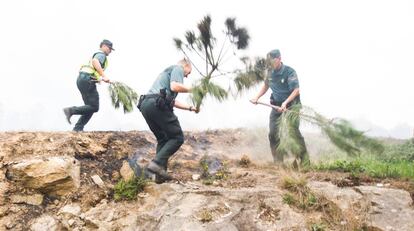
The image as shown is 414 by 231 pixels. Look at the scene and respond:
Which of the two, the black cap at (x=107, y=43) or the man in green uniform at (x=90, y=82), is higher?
the black cap at (x=107, y=43)

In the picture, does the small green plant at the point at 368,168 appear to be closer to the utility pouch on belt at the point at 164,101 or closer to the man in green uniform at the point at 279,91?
the man in green uniform at the point at 279,91

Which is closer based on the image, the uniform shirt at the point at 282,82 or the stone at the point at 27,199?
the stone at the point at 27,199

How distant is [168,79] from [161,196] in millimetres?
1739

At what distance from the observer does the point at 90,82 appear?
8133 mm

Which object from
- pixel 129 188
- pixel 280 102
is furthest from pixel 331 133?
pixel 129 188

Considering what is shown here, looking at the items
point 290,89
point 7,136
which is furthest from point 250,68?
point 7,136

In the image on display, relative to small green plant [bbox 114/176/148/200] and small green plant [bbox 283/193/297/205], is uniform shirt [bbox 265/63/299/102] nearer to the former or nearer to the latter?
small green plant [bbox 283/193/297/205]

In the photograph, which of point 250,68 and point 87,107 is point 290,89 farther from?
point 87,107

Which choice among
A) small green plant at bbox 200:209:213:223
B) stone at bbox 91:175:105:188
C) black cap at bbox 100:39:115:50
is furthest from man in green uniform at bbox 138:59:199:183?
black cap at bbox 100:39:115:50

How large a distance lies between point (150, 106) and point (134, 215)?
1.56 metres

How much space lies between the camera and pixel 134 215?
6.12 meters

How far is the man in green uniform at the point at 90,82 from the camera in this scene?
8.10 m

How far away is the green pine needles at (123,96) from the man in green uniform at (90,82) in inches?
18.8

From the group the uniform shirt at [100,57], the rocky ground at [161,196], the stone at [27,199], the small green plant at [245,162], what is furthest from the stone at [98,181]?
the small green plant at [245,162]
